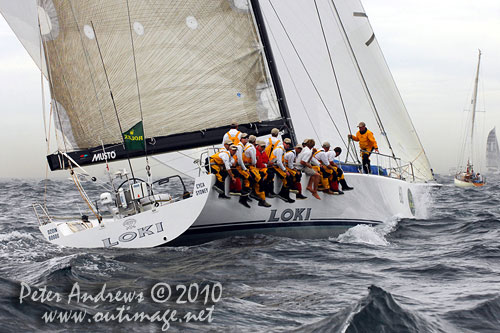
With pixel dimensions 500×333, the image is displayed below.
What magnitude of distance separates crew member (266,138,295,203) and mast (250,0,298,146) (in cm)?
138

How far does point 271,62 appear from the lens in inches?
503

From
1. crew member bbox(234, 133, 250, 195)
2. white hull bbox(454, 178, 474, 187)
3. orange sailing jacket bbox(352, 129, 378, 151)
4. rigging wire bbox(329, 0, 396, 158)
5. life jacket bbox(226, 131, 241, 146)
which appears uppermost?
rigging wire bbox(329, 0, 396, 158)

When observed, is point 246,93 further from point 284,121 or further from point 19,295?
point 19,295

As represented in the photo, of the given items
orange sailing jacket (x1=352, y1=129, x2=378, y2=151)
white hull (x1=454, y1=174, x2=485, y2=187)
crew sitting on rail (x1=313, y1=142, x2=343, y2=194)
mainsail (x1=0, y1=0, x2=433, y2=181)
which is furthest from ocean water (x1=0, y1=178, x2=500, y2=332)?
white hull (x1=454, y1=174, x2=485, y2=187)

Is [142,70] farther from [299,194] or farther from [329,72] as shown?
[329,72]

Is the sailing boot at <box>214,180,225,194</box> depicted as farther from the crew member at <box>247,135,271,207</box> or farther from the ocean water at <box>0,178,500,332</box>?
the ocean water at <box>0,178,500,332</box>

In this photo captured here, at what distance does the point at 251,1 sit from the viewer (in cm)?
1264

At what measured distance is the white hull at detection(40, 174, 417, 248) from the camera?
10.2 meters

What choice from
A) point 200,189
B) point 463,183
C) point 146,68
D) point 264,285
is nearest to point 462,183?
point 463,183

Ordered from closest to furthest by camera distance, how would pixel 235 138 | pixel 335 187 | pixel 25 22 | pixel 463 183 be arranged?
pixel 235 138
pixel 335 187
pixel 25 22
pixel 463 183

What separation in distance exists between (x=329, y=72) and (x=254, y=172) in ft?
17.6

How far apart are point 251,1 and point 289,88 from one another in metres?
3.35

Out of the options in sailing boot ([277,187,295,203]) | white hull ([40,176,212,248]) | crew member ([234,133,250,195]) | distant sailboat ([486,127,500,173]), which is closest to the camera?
white hull ([40,176,212,248])

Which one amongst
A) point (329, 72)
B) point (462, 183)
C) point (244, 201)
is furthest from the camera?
point (462, 183)
